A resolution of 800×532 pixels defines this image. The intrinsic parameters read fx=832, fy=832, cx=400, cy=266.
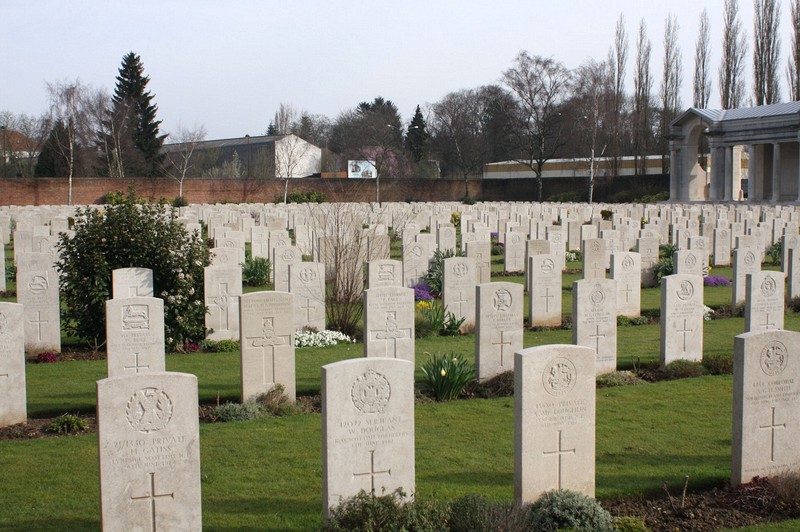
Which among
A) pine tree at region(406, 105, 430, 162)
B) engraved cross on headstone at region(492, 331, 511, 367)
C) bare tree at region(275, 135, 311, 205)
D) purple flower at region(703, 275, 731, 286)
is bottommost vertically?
engraved cross on headstone at region(492, 331, 511, 367)

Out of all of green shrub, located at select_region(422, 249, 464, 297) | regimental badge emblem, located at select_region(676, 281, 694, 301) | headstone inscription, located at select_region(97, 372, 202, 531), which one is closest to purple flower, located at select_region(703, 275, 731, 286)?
green shrub, located at select_region(422, 249, 464, 297)

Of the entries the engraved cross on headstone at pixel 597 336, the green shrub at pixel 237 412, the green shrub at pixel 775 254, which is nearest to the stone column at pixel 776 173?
the green shrub at pixel 775 254

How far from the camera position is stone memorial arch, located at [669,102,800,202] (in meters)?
43.8

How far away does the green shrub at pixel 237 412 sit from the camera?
8.15 m

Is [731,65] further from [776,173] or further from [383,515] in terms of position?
[383,515]

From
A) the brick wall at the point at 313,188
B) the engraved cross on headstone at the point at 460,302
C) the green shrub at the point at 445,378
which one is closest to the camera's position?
the green shrub at the point at 445,378

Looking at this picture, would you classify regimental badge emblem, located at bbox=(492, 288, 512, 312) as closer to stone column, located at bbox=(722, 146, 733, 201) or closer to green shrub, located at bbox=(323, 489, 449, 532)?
green shrub, located at bbox=(323, 489, 449, 532)

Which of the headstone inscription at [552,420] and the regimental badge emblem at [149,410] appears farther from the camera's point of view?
the headstone inscription at [552,420]

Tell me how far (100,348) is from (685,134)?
4396cm

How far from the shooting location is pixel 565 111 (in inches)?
2264

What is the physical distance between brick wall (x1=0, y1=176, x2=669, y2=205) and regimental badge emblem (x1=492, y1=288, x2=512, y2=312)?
33460 millimetres

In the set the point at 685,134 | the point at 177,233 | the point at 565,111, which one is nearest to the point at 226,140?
the point at 565,111

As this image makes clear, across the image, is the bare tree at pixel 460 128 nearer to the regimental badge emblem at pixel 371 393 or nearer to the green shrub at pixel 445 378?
the green shrub at pixel 445 378

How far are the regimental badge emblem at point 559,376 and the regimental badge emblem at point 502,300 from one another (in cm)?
367
